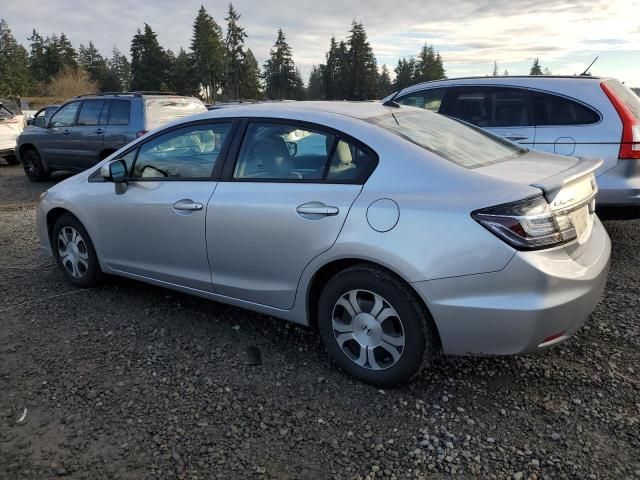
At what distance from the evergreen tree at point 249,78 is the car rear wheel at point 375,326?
8707 cm

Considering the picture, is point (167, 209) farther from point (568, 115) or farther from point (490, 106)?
point (568, 115)

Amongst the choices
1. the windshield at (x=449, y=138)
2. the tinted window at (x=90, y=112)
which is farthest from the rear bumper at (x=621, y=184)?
the tinted window at (x=90, y=112)

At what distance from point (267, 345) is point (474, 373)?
4.39 feet

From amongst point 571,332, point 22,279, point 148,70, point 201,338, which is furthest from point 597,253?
point 148,70

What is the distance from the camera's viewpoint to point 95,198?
4.25 metres

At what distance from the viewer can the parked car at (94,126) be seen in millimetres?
9211

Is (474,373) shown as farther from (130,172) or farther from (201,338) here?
(130,172)

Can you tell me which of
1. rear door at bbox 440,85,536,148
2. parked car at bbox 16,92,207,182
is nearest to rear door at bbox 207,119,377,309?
rear door at bbox 440,85,536,148

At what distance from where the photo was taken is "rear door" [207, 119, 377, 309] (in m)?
2.96

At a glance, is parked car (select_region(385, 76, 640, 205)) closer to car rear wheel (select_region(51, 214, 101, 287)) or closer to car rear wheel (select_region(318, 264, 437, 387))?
car rear wheel (select_region(318, 264, 437, 387))

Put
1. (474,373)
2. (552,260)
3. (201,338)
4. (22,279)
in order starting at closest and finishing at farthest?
(552,260), (474,373), (201,338), (22,279)

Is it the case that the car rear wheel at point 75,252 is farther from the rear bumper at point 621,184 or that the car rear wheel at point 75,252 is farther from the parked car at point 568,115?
the rear bumper at point 621,184

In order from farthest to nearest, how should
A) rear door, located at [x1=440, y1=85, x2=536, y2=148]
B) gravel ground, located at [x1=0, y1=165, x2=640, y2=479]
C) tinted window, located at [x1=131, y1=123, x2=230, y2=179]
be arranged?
rear door, located at [x1=440, y1=85, x2=536, y2=148] → tinted window, located at [x1=131, y1=123, x2=230, y2=179] → gravel ground, located at [x1=0, y1=165, x2=640, y2=479]

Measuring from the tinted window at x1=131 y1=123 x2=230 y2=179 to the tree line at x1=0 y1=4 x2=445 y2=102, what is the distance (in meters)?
73.5
